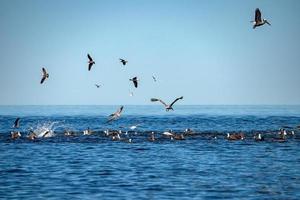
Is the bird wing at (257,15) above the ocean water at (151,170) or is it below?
above

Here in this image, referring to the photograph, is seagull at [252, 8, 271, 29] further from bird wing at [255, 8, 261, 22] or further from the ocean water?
the ocean water

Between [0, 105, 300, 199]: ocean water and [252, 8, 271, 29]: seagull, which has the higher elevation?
[252, 8, 271, 29]: seagull

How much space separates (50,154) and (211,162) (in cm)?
1337

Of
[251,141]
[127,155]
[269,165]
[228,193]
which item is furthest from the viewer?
[251,141]

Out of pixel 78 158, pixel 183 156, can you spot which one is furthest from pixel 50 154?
pixel 183 156

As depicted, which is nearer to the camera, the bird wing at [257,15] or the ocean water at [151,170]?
the bird wing at [257,15]

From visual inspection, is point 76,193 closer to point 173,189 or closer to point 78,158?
point 173,189

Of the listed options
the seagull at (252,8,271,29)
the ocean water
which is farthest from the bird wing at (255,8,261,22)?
the ocean water

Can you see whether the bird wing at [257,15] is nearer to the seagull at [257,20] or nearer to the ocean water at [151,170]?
the seagull at [257,20]

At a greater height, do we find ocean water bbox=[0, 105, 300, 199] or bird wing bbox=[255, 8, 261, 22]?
bird wing bbox=[255, 8, 261, 22]

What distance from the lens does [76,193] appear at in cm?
2541

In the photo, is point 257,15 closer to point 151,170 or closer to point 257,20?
point 257,20

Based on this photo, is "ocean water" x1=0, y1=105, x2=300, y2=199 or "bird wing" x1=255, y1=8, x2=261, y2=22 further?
"ocean water" x1=0, y1=105, x2=300, y2=199

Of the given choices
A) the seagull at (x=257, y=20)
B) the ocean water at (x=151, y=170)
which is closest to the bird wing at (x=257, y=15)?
the seagull at (x=257, y=20)
